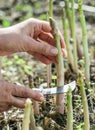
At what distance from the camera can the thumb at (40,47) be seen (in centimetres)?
211

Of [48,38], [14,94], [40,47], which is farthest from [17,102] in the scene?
[48,38]

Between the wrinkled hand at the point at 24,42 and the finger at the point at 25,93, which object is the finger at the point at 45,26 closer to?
the wrinkled hand at the point at 24,42

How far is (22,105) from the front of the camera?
6.59 feet

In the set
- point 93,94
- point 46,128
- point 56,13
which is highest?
point 56,13

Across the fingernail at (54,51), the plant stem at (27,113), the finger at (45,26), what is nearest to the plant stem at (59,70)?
the fingernail at (54,51)

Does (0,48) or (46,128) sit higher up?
(0,48)

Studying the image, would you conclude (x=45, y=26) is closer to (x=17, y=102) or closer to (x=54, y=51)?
(x=54, y=51)

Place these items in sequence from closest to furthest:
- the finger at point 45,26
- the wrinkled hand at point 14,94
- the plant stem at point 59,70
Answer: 1. the wrinkled hand at point 14,94
2. the plant stem at point 59,70
3. the finger at point 45,26

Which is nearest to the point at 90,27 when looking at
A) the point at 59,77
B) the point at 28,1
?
the point at 28,1

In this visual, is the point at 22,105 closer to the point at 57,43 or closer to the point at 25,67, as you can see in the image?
the point at 57,43

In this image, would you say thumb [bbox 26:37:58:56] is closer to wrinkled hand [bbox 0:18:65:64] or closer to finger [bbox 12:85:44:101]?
wrinkled hand [bbox 0:18:65:64]

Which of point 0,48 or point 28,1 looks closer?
point 0,48

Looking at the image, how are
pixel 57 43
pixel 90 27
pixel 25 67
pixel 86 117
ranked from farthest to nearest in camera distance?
pixel 90 27 < pixel 25 67 < pixel 57 43 < pixel 86 117

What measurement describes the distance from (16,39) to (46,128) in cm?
49
